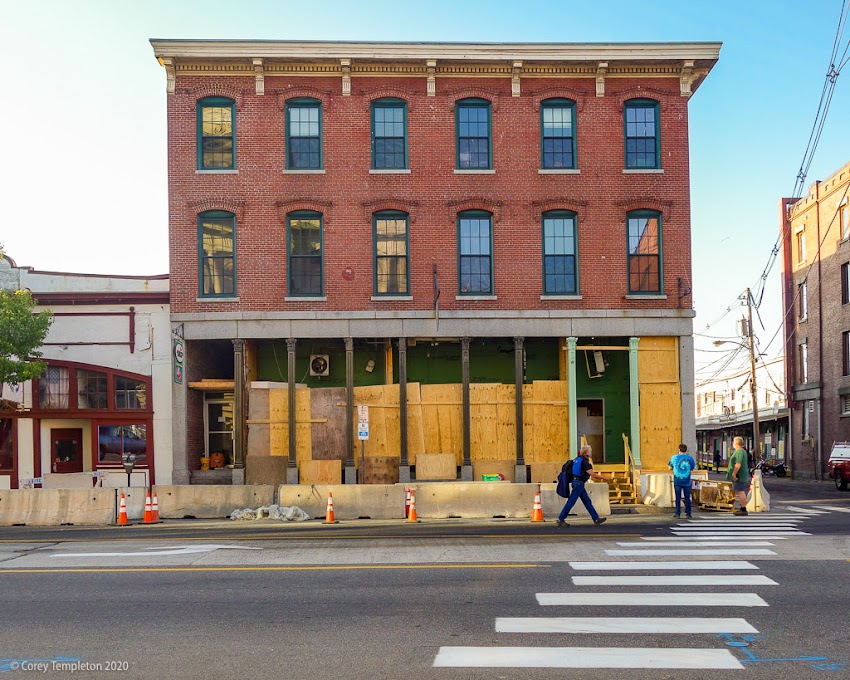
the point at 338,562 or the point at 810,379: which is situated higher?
the point at 810,379

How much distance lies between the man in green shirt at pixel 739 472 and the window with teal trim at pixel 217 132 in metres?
15.8

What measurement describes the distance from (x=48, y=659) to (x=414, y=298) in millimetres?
18027

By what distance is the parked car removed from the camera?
33.5m

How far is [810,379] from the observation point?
46.3 m

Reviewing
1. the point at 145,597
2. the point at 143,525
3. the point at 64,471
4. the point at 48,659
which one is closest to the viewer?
the point at 48,659

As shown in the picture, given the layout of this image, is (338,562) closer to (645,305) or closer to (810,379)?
(645,305)

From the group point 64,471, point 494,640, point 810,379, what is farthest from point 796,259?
point 494,640

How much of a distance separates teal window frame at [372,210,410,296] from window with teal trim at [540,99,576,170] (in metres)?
4.62

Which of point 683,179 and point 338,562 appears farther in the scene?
point 683,179

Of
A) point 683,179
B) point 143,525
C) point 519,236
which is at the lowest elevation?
point 143,525

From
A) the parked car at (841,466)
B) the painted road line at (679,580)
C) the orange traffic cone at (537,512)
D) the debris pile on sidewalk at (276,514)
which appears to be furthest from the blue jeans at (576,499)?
the parked car at (841,466)

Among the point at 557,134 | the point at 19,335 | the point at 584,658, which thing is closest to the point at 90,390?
the point at 19,335

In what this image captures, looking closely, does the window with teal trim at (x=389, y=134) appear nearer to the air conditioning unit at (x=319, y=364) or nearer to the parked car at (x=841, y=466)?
the air conditioning unit at (x=319, y=364)

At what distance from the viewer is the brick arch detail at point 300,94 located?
25250 millimetres
